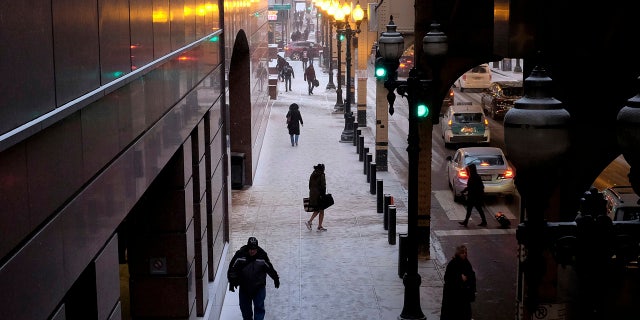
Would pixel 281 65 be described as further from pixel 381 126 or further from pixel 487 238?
pixel 487 238

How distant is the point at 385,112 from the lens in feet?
95.9

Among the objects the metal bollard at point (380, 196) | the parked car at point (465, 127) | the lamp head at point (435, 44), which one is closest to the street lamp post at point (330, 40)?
the parked car at point (465, 127)

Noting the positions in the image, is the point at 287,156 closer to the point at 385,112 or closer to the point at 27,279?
the point at 385,112

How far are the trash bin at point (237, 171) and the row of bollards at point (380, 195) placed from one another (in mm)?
3516

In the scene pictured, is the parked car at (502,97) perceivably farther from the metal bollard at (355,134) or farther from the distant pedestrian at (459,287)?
the distant pedestrian at (459,287)

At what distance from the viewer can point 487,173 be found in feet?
84.6

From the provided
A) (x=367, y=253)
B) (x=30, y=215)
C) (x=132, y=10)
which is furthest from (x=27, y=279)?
(x=367, y=253)

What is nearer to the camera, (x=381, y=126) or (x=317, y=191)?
(x=317, y=191)

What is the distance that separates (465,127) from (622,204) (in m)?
15.5

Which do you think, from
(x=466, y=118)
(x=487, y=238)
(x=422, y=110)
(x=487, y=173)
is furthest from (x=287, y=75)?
(x=422, y=110)

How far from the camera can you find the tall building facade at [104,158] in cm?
548

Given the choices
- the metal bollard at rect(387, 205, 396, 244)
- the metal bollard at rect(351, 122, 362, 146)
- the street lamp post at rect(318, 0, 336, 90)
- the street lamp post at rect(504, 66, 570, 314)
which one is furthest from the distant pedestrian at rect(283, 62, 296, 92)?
the street lamp post at rect(504, 66, 570, 314)

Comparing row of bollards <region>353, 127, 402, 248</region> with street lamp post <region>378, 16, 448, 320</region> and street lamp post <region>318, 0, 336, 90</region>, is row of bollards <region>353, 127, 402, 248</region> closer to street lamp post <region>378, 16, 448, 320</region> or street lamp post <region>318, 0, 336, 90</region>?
street lamp post <region>378, 16, 448, 320</region>

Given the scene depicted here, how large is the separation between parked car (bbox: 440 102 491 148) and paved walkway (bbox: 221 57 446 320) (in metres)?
3.47
